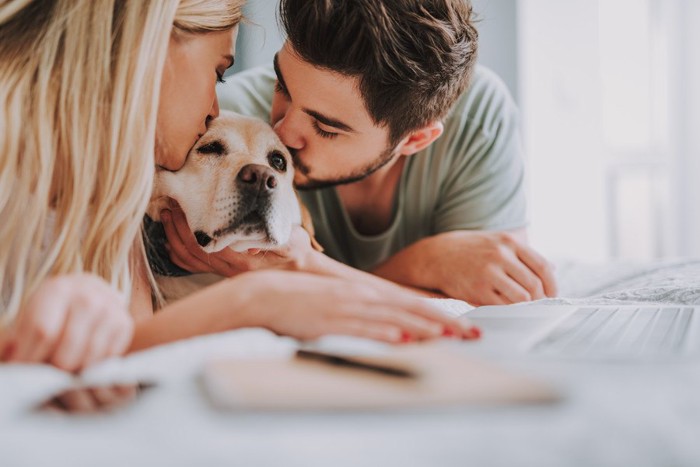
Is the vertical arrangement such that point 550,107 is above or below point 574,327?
above

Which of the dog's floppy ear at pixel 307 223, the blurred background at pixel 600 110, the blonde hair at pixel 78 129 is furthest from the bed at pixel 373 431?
the blurred background at pixel 600 110

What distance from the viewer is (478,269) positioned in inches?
43.1

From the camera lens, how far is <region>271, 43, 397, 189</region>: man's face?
983 mm

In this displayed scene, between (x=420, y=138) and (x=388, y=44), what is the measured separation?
218 millimetres

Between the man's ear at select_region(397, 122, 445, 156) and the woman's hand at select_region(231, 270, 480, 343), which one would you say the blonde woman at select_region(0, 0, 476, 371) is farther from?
the man's ear at select_region(397, 122, 445, 156)

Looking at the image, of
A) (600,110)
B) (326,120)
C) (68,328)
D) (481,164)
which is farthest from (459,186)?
(600,110)

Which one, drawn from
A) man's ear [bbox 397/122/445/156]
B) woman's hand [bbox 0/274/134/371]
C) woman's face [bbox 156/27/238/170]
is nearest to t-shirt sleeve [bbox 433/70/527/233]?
man's ear [bbox 397/122/445/156]

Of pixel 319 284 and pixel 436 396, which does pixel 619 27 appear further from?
pixel 436 396

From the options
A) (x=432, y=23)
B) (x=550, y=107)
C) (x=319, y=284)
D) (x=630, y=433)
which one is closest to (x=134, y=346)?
(x=319, y=284)

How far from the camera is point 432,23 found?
992mm

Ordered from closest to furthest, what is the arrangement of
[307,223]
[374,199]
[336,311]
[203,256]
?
[336,311] < [203,256] < [307,223] < [374,199]

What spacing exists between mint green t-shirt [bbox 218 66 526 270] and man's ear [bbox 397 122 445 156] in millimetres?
66

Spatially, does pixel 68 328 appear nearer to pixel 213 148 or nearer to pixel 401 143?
pixel 213 148

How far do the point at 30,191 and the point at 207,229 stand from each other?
218 millimetres
